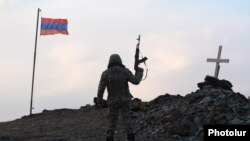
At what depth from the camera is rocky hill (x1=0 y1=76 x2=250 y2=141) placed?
23.6 metres

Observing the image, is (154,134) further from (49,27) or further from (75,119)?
(49,27)

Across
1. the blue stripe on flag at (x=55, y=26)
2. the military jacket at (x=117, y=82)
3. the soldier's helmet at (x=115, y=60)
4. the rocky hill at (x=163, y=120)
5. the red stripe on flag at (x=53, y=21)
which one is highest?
the red stripe on flag at (x=53, y=21)

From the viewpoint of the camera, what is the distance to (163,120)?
82.2 ft

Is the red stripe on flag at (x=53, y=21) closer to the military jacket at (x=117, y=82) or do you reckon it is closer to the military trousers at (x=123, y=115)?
the military jacket at (x=117, y=82)

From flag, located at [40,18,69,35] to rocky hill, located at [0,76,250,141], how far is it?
29.6ft

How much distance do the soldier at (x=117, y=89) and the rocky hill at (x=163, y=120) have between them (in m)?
3.12

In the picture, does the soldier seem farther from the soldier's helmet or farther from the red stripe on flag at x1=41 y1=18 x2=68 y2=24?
the red stripe on flag at x1=41 y1=18 x2=68 y2=24

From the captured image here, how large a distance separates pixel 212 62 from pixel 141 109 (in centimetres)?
580

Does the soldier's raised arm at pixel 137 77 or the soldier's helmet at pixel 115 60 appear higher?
the soldier's helmet at pixel 115 60

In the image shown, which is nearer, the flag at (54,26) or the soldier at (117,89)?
the soldier at (117,89)

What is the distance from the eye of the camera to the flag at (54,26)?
38469 mm

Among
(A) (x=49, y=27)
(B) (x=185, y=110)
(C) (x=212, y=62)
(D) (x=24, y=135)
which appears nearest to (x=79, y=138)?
(D) (x=24, y=135)

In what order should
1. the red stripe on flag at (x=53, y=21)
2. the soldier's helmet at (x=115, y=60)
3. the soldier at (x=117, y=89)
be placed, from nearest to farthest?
the soldier at (x=117, y=89)
the soldier's helmet at (x=115, y=60)
the red stripe on flag at (x=53, y=21)

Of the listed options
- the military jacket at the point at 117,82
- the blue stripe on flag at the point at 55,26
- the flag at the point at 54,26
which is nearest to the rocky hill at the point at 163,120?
the military jacket at the point at 117,82
